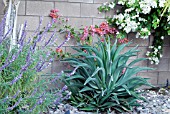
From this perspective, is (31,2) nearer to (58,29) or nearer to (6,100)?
(58,29)

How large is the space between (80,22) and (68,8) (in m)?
0.25

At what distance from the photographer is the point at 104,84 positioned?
3461 millimetres

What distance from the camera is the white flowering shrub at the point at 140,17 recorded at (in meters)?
4.17

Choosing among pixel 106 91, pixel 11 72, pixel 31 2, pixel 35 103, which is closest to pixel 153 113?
pixel 106 91

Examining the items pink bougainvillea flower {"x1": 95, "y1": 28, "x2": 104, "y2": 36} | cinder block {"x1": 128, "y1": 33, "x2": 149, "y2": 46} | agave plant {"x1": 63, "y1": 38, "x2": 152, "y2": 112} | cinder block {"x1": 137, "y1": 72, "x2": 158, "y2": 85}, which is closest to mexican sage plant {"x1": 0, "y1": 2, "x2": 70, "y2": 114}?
agave plant {"x1": 63, "y1": 38, "x2": 152, "y2": 112}

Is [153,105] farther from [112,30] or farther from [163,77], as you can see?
[112,30]

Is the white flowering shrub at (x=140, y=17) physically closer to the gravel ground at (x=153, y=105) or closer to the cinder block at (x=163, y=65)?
the cinder block at (x=163, y=65)

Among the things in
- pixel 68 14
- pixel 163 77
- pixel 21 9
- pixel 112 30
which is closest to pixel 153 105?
pixel 163 77

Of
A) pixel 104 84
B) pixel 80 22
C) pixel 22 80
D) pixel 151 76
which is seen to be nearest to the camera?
pixel 22 80

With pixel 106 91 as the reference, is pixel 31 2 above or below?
above

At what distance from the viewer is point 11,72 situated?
257cm

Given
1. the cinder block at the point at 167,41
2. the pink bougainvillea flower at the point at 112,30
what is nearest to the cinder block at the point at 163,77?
the cinder block at the point at 167,41

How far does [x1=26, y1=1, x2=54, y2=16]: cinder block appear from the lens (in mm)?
4020

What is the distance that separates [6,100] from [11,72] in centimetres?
34
